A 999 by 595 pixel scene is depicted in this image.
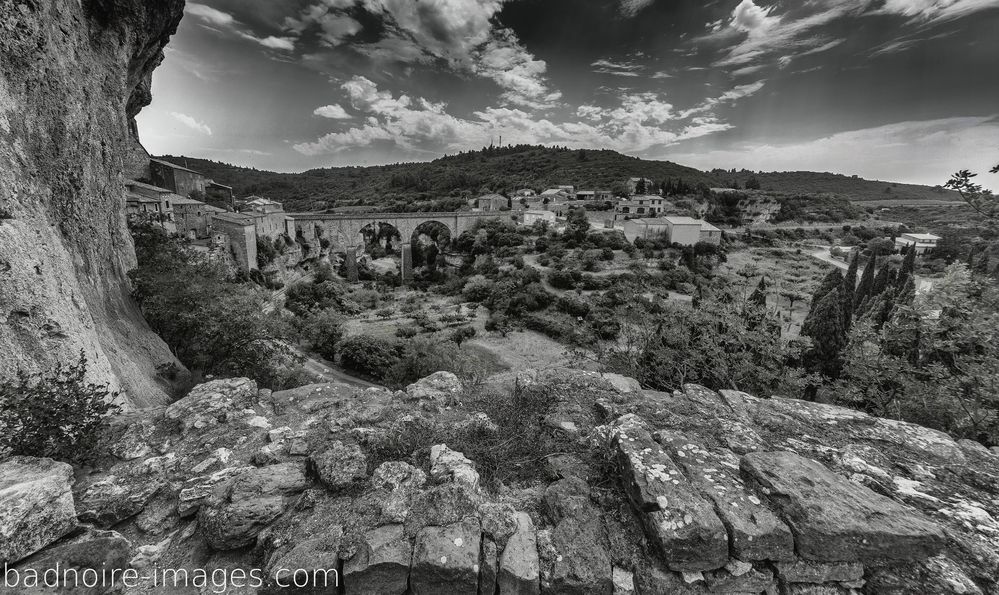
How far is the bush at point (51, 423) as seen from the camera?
11.4ft

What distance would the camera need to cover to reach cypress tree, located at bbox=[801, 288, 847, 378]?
16.2m

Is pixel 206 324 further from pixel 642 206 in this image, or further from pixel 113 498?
pixel 642 206

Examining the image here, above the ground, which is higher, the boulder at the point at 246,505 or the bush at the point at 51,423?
the bush at the point at 51,423

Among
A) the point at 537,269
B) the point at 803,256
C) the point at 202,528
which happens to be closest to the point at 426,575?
the point at 202,528

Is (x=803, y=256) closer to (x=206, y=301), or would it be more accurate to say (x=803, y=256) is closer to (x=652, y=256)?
(x=652, y=256)

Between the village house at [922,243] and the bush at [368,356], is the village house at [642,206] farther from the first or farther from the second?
the bush at [368,356]

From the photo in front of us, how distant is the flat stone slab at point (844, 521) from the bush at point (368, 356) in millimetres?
21247

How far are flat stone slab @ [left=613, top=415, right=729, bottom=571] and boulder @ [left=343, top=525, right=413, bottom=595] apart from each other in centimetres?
184

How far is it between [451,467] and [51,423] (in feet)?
13.0

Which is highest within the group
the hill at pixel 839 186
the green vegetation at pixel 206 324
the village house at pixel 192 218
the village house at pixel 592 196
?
the hill at pixel 839 186

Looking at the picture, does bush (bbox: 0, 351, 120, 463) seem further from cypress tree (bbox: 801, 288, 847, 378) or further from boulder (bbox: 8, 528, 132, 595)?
cypress tree (bbox: 801, 288, 847, 378)

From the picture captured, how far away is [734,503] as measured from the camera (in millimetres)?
2904

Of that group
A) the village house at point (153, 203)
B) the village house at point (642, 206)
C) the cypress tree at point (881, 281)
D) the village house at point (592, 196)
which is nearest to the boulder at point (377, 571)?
the village house at point (153, 203)

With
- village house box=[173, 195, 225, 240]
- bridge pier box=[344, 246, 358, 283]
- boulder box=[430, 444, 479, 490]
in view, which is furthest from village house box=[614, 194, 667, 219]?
boulder box=[430, 444, 479, 490]
